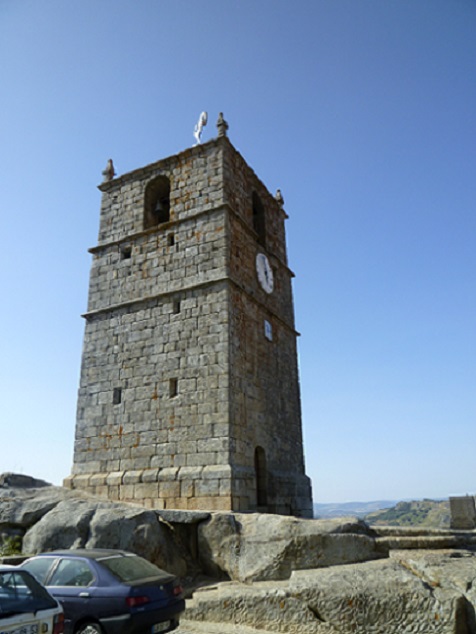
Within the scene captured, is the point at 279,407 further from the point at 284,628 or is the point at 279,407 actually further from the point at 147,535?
the point at 284,628

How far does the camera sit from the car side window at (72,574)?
225 inches

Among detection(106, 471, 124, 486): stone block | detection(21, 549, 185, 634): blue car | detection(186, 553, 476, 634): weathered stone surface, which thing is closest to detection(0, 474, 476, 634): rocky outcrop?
detection(186, 553, 476, 634): weathered stone surface

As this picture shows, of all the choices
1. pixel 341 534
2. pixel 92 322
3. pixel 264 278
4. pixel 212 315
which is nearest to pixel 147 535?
pixel 341 534

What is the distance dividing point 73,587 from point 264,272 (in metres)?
10.0

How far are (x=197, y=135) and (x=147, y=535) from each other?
35.3 ft

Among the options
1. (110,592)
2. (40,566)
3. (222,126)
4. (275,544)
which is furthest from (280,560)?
(222,126)

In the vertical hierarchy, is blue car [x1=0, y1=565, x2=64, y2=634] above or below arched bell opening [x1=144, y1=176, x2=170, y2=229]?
below

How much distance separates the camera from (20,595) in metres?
4.34

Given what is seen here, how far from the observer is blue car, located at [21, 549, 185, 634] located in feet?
17.3

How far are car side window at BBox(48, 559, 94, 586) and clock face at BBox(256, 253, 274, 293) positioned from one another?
9.16 m

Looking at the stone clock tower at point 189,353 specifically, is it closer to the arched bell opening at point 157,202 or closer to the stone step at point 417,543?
the arched bell opening at point 157,202

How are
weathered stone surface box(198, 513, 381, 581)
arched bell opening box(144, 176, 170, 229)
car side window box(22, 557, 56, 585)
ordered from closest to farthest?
car side window box(22, 557, 56, 585) < weathered stone surface box(198, 513, 381, 581) < arched bell opening box(144, 176, 170, 229)

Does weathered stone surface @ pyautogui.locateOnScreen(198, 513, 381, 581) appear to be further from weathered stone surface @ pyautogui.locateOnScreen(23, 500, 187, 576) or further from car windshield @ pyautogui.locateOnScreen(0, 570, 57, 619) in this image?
car windshield @ pyautogui.locateOnScreen(0, 570, 57, 619)

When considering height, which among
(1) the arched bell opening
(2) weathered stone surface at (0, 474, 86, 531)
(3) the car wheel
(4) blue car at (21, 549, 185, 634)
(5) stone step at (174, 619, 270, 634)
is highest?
(1) the arched bell opening
